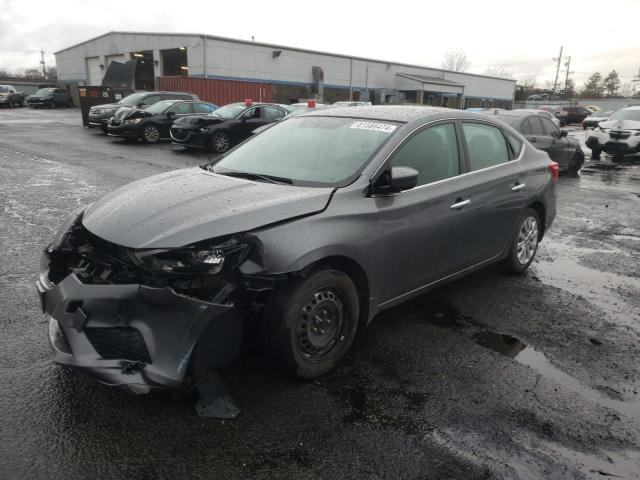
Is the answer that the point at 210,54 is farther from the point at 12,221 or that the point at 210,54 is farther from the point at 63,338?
the point at 63,338

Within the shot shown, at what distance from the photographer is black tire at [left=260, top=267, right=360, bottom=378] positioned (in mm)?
2846

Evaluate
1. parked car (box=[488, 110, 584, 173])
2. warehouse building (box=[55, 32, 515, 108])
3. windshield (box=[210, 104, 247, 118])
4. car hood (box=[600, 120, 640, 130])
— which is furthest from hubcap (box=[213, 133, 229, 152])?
warehouse building (box=[55, 32, 515, 108])

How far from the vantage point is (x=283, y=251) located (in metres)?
2.78

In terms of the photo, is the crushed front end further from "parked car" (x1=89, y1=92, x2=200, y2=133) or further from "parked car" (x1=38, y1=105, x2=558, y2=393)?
"parked car" (x1=89, y1=92, x2=200, y2=133)

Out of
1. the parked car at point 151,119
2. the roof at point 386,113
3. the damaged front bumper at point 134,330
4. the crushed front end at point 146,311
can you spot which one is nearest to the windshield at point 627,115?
the parked car at point 151,119

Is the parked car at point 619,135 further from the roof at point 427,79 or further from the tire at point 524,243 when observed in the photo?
the roof at point 427,79

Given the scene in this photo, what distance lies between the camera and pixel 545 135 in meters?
11.3

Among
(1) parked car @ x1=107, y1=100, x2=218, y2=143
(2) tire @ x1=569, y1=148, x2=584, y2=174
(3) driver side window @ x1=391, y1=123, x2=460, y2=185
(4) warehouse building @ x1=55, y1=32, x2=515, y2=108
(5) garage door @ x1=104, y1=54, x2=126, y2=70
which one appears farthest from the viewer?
(5) garage door @ x1=104, y1=54, x2=126, y2=70

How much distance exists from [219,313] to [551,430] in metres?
1.95

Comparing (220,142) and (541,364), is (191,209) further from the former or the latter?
(220,142)

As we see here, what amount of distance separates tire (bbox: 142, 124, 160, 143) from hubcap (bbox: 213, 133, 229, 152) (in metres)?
2.90

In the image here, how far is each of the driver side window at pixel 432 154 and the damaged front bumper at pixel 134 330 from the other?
6.03 feet

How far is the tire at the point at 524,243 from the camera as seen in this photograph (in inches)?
194

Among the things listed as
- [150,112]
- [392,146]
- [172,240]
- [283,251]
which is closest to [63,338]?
[172,240]
